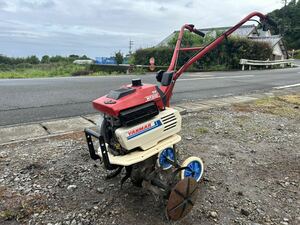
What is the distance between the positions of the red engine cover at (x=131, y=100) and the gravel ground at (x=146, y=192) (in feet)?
3.17

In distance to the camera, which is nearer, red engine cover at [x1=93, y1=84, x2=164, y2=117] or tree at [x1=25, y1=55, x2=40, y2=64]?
red engine cover at [x1=93, y1=84, x2=164, y2=117]

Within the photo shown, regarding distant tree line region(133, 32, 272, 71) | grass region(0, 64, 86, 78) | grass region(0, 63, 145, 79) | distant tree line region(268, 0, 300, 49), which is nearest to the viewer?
grass region(0, 64, 86, 78)

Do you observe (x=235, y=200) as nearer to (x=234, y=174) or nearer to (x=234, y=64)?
(x=234, y=174)

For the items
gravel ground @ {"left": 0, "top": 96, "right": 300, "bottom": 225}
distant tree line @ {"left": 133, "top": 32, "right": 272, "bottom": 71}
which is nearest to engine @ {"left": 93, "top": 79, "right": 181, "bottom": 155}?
gravel ground @ {"left": 0, "top": 96, "right": 300, "bottom": 225}

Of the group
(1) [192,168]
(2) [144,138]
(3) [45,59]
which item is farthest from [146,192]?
(3) [45,59]

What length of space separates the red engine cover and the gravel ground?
0.97 metres

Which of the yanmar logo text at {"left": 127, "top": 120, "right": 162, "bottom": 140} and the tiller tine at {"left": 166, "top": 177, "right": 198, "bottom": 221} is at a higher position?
the yanmar logo text at {"left": 127, "top": 120, "right": 162, "bottom": 140}

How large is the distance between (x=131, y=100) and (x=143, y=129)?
0.86 ft

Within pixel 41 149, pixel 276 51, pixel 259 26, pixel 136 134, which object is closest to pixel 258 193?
pixel 136 134

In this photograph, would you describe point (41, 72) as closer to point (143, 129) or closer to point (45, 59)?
point (45, 59)

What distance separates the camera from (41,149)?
395cm

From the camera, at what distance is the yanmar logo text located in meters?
2.31

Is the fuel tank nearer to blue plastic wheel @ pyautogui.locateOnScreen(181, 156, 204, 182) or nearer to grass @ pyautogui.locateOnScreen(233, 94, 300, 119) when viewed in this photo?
blue plastic wheel @ pyautogui.locateOnScreen(181, 156, 204, 182)

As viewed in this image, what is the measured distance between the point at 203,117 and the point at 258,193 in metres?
2.95
